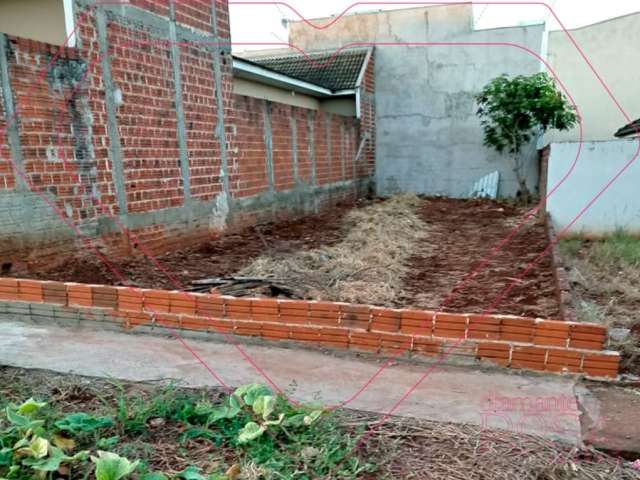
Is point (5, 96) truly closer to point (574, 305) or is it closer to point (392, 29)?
point (574, 305)

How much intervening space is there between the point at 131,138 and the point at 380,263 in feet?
10.9

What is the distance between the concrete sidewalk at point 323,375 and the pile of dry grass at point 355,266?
1136 millimetres

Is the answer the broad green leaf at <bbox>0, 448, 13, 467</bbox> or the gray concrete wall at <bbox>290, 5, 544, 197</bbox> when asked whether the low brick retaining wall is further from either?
the gray concrete wall at <bbox>290, 5, 544, 197</bbox>

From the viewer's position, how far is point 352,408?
2.53 meters

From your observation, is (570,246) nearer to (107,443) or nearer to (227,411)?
(227,411)

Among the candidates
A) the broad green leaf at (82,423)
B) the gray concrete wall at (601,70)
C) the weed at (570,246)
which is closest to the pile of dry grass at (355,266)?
the weed at (570,246)

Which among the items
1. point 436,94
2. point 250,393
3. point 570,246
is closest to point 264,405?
point 250,393

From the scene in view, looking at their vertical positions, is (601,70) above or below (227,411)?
above

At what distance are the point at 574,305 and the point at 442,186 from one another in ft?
36.6

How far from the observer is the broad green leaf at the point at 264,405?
2291 millimetres

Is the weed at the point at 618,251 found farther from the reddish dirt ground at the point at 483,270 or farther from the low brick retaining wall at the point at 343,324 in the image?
the low brick retaining wall at the point at 343,324

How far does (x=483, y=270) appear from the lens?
5.60 metres

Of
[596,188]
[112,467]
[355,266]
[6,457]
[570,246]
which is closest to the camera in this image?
[112,467]

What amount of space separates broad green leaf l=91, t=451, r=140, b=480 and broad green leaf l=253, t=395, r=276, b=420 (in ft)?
2.01
